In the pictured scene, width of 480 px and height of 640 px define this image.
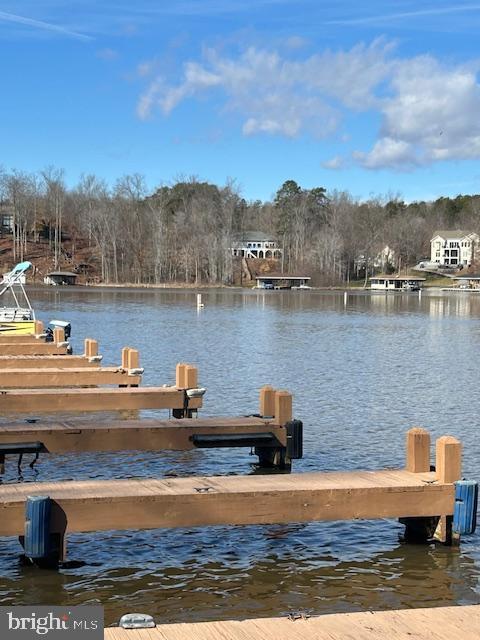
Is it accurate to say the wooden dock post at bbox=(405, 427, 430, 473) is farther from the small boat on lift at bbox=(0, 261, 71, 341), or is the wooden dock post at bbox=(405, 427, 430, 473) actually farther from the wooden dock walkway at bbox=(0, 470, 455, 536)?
the small boat on lift at bbox=(0, 261, 71, 341)

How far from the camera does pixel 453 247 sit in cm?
17650

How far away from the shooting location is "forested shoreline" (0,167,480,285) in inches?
5876

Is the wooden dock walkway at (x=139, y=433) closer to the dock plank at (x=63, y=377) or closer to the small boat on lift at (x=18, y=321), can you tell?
the dock plank at (x=63, y=377)

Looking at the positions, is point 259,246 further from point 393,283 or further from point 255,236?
point 393,283

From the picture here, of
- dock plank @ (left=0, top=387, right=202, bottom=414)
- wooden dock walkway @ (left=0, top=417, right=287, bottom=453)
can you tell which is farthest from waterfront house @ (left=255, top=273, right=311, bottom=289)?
wooden dock walkway @ (left=0, top=417, right=287, bottom=453)

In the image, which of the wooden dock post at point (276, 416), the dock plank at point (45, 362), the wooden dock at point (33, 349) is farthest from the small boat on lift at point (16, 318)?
A: the wooden dock post at point (276, 416)

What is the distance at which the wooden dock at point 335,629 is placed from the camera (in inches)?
264

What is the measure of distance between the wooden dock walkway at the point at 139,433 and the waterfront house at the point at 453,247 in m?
164

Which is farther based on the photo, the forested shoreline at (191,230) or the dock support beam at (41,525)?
the forested shoreline at (191,230)

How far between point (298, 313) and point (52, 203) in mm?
98991

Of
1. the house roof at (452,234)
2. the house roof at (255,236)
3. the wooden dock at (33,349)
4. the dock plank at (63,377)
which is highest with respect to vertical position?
the house roof at (452,234)

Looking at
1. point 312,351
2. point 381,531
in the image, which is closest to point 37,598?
point 381,531

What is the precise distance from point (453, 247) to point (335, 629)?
6894 inches

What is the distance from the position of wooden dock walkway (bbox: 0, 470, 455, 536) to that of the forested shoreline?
136m
